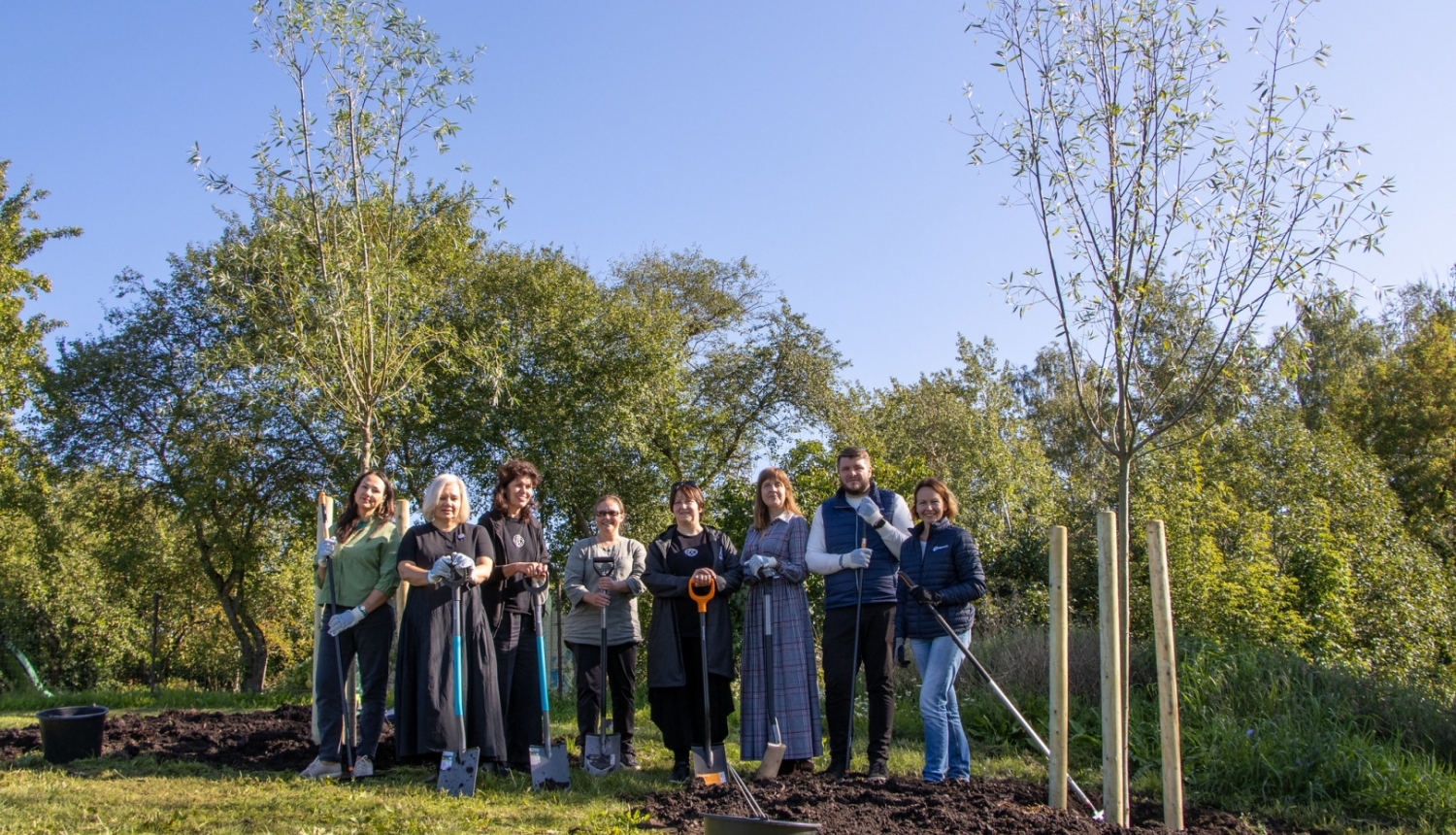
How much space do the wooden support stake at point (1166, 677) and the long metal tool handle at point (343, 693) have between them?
4073mm

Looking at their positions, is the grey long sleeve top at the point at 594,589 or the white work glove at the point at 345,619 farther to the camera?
the grey long sleeve top at the point at 594,589

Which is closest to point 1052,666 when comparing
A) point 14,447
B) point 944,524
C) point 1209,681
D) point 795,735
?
point 944,524

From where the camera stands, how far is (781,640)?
575cm

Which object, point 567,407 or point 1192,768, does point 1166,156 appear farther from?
point 567,407

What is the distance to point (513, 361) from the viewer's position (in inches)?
530

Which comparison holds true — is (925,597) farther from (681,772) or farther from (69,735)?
(69,735)

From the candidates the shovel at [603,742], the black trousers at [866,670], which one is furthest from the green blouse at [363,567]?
the black trousers at [866,670]

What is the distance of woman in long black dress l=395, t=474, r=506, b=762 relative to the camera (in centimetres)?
528

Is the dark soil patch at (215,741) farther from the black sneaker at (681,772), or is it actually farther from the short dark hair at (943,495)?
the short dark hair at (943,495)

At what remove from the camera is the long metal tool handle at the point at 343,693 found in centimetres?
552

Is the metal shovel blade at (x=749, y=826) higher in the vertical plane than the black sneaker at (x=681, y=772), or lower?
higher

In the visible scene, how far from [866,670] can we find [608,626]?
62.5 inches

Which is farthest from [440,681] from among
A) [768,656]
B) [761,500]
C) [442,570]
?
[761,500]

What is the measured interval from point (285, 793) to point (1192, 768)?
15.5ft
